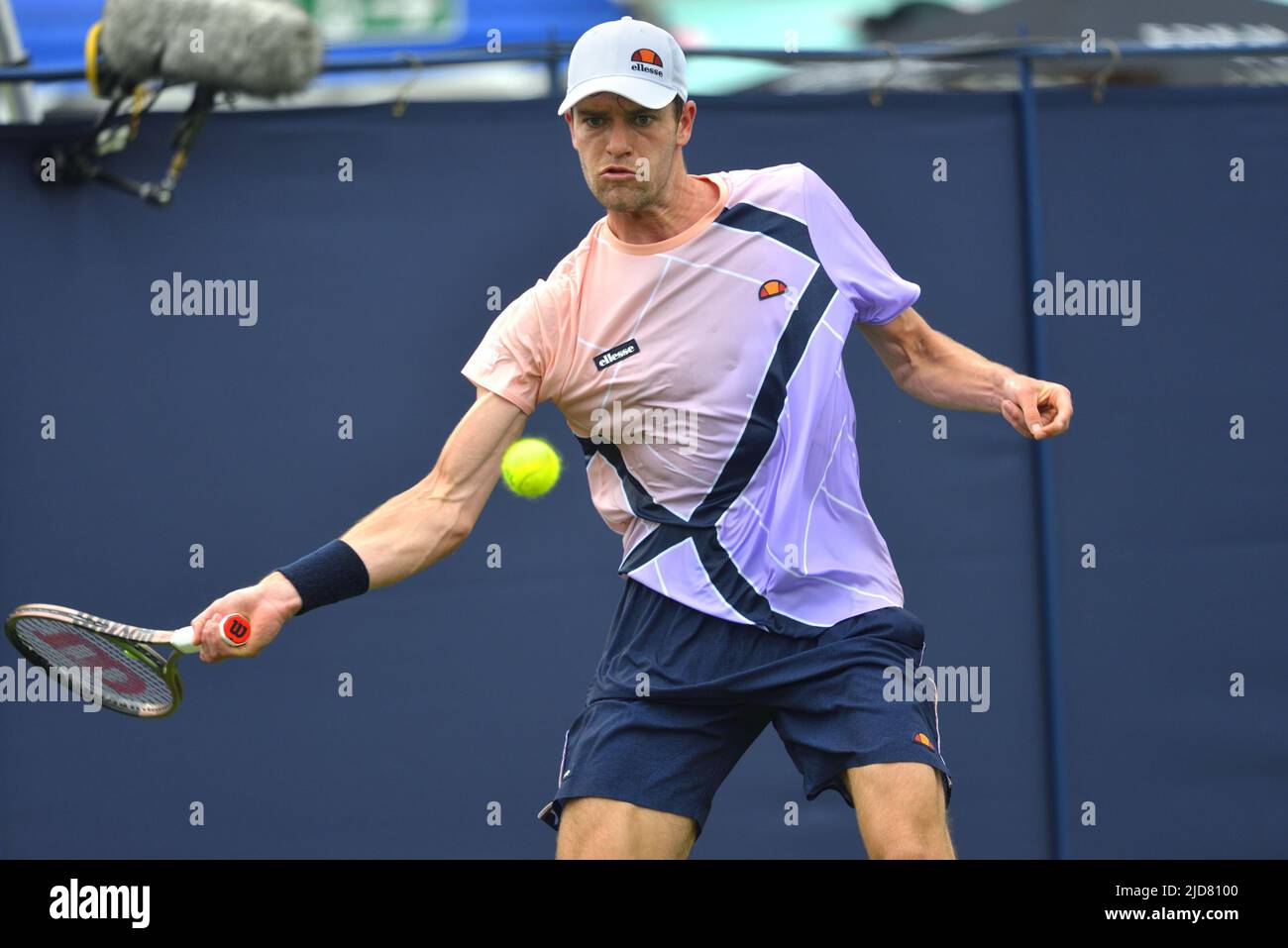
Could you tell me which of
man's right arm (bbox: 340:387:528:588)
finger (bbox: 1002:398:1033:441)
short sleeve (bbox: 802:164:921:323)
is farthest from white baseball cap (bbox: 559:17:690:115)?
finger (bbox: 1002:398:1033:441)

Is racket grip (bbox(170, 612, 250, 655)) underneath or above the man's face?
underneath

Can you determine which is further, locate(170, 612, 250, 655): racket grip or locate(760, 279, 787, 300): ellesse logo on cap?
locate(760, 279, 787, 300): ellesse logo on cap

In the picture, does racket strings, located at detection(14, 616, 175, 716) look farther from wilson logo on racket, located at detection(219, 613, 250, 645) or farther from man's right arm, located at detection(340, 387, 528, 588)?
man's right arm, located at detection(340, 387, 528, 588)

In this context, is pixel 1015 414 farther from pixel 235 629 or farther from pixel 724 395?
pixel 235 629

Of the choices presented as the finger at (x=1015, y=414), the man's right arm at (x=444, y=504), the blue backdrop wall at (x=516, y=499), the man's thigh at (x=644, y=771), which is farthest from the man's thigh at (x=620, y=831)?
the blue backdrop wall at (x=516, y=499)

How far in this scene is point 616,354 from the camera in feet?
12.8

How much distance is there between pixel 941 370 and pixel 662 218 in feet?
2.50

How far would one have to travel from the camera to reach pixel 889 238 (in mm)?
5648

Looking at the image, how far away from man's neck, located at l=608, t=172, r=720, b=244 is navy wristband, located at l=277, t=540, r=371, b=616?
949 millimetres

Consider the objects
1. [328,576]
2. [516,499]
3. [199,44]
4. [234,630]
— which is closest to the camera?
[234,630]

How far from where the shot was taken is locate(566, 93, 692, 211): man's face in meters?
3.79

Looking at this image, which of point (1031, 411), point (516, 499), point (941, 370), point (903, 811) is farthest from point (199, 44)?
point (903, 811)

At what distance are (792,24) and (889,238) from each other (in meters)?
1.66

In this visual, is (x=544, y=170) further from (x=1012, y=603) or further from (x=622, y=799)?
(x=622, y=799)
